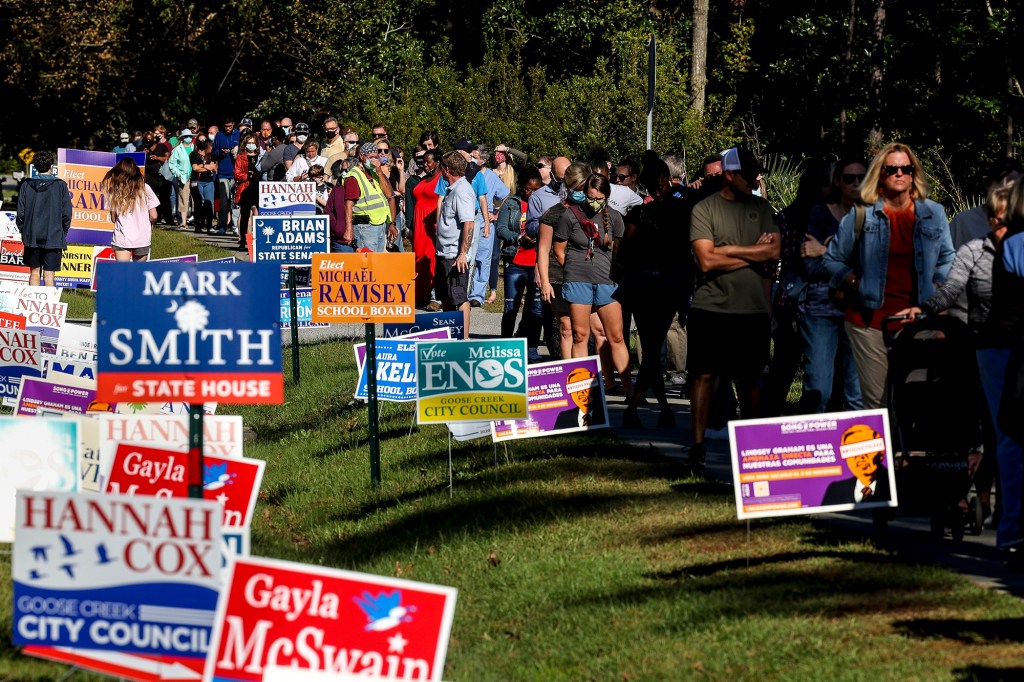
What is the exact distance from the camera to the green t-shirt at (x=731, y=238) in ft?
34.9

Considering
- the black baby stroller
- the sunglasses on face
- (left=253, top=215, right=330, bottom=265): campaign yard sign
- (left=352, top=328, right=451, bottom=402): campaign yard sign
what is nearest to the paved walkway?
the black baby stroller

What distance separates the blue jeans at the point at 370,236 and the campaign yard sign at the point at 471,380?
875cm

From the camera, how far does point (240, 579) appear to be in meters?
5.55

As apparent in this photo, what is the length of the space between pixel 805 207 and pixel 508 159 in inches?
484

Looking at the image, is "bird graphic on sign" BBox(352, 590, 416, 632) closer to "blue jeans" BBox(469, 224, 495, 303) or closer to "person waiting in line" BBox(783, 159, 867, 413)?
"person waiting in line" BBox(783, 159, 867, 413)

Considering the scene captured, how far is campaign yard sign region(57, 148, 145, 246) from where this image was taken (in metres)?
21.3

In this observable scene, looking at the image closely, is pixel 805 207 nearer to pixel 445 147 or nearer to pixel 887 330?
pixel 887 330

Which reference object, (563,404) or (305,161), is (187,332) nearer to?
(563,404)

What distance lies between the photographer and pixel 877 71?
3562cm

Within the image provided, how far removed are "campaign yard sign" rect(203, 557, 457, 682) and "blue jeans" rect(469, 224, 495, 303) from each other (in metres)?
13.7

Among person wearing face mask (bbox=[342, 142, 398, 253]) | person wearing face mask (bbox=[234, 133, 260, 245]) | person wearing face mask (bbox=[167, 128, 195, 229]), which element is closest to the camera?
person wearing face mask (bbox=[342, 142, 398, 253])

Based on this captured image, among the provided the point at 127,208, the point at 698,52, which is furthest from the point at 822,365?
the point at 698,52

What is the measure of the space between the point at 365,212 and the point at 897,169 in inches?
448

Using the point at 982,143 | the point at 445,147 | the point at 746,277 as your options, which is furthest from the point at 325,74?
the point at 746,277
